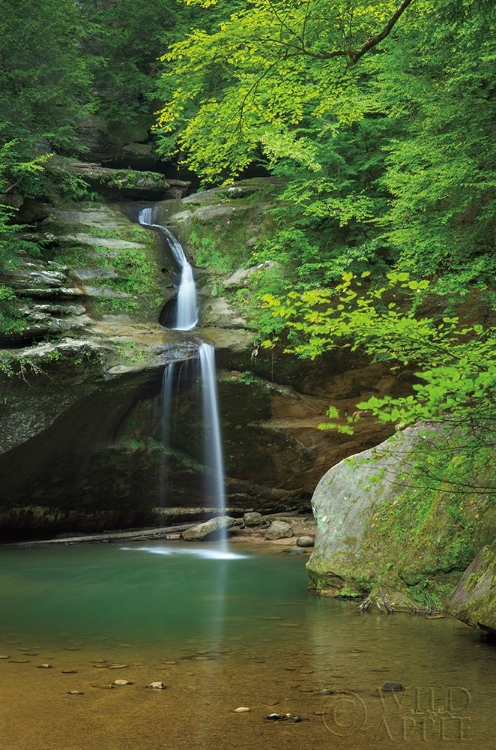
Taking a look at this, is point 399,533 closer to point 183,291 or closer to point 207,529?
point 207,529

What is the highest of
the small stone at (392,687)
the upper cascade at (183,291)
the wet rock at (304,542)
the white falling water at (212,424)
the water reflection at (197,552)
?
the upper cascade at (183,291)

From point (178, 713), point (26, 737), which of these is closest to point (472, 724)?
point (178, 713)

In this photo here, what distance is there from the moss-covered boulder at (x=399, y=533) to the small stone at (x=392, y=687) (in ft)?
7.14

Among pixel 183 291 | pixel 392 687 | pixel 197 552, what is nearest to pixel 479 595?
pixel 392 687

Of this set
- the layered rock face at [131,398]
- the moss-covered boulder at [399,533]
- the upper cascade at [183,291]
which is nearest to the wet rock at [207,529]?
the layered rock face at [131,398]

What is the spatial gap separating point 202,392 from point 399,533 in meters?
6.79

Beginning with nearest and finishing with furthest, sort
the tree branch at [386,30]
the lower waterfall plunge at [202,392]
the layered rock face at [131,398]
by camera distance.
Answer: the tree branch at [386,30] < the layered rock face at [131,398] < the lower waterfall plunge at [202,392]

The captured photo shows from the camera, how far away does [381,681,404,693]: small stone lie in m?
4.52

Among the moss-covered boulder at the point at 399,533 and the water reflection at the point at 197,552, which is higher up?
the moss-covered boulder at the point at 399,533

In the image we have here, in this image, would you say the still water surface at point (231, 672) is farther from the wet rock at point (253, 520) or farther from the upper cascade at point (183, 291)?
the upper cascade at point (183, 291)

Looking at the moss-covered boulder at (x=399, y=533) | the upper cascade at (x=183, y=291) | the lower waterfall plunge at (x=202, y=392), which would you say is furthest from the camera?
the upper cascade at (x=183, y=291)

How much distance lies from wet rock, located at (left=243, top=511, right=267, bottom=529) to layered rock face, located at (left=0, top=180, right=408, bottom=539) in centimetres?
72

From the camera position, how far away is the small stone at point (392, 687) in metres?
4.52

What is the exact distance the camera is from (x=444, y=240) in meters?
9.67
